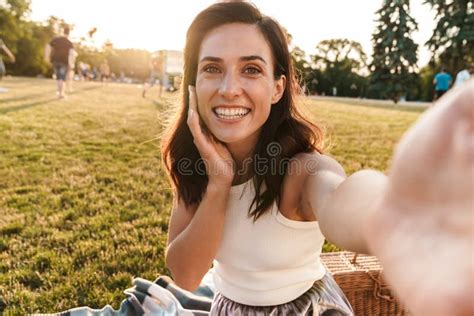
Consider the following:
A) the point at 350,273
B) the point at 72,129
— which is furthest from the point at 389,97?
the point at 350,273

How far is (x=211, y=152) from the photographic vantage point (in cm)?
178

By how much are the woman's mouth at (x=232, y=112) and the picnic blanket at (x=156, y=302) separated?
5.26ft

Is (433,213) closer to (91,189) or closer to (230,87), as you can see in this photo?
(230,87)

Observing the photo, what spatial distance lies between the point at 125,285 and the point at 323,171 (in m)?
2.09

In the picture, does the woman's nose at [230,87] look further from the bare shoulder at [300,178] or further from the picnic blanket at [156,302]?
the picnic blanket at [156,302]

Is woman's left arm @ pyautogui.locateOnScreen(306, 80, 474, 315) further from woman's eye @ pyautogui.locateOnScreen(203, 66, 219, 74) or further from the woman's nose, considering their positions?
woman's eye @ pyautogui.locateOnScreen(203, 66, 219, 74)

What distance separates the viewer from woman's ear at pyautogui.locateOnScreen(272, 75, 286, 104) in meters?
1.84

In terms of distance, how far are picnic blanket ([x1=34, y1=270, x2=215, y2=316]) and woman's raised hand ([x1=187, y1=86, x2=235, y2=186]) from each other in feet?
4.57

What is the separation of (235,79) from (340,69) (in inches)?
2342

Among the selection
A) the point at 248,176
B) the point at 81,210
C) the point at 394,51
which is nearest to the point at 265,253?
the point at 248,176

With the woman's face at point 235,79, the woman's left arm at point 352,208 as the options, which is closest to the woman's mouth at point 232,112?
the woman's face at point 235,79

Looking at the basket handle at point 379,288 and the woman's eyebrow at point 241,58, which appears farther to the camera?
the basket handle at point 379,288

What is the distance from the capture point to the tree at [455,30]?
1283 inches

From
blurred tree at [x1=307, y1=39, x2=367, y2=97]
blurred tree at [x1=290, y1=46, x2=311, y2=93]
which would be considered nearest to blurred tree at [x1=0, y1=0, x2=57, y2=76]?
blurred tree at [x1=307, y1=39, x2=367, y2=97]
